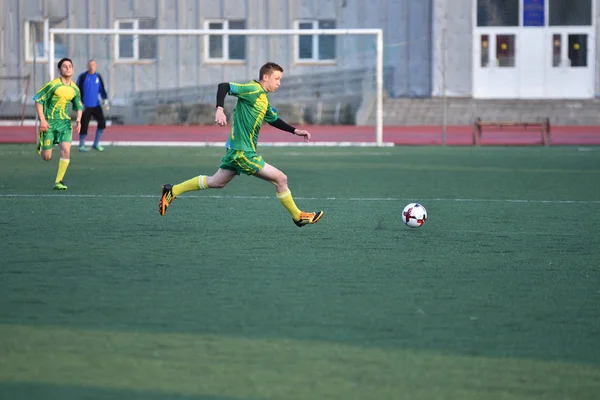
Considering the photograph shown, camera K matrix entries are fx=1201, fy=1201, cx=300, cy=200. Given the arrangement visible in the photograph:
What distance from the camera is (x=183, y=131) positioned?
1204 inches

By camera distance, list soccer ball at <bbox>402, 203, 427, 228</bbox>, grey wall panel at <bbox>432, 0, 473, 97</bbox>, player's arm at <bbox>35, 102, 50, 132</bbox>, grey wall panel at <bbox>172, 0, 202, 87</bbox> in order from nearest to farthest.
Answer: soccer ball at <bbox>402, 203, 427, 228</bbox> < player's arm at <bbox>35, 102, 50, 132</bbox> < grey wall panel at <bbox>172, 0, 202, 87</bbox> < grey wall panel at <bbox>432, 0, 473, 97</bbox>

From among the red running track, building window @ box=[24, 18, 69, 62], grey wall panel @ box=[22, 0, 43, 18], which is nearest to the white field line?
the red running track

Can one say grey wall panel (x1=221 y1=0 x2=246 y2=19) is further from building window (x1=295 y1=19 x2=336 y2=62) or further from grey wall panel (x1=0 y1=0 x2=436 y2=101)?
building window (x1=295 y1=19 x2=336 y2=62)

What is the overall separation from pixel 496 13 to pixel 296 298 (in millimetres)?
32834

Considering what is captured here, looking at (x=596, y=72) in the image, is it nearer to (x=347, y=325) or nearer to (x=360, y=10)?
(x=360, y=10)

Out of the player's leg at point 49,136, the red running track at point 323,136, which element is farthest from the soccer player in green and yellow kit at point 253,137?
the red running track at point 323,136

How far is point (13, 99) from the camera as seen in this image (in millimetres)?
29344

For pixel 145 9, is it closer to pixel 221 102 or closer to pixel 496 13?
pixel 496 13

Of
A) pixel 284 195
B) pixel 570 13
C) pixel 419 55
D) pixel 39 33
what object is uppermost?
pixel 570 13

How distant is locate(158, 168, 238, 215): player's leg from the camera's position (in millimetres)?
10938

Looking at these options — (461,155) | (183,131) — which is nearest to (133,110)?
(183,131)

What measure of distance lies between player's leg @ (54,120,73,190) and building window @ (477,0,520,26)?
2558cm

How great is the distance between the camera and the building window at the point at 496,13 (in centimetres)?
3866

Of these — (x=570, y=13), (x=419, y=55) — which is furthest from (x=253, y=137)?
(x=570, y=13)
